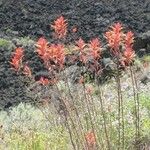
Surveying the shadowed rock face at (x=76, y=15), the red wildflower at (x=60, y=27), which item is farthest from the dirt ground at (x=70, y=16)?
the red wildflower at (x=60, y=27)

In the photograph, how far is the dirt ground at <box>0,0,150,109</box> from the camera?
1931cm

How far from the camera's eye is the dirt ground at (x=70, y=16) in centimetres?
1931

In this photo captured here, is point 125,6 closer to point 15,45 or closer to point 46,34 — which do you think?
point 46,34

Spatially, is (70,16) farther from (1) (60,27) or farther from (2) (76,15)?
(1) (60,27)

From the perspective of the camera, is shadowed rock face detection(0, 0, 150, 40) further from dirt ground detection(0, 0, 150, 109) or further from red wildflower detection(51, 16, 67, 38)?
red wildflower detection(51, 16, 67, 38)

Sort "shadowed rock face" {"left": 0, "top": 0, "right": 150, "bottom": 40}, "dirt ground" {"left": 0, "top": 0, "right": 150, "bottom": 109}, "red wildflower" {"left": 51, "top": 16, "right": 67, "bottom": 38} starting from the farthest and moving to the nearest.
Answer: "shadowed rock face" {"left": 0, "top": 0, "right": 150, "bottom": 40}, "dirt ground" {"left": 0, "top": 0, "right": 150, "bottom": 109}, "red wildflower" {"left": 51, "top": 16, "right": 67, "bottom": 38}

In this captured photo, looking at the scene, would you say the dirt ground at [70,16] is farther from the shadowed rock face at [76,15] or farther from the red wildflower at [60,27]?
the red wildflower at [60,27]

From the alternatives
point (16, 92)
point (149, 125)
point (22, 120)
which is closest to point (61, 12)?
point (16, 92)

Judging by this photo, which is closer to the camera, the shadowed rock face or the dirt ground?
the dirt ground

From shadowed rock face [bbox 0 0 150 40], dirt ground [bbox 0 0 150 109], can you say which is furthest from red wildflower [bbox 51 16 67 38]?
shadowed rock face [bbox 0 0 150 40]

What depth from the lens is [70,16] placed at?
21.2m

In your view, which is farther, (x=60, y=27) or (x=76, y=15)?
(x=76, y=15)

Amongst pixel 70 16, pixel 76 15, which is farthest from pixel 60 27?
pixel 76 15

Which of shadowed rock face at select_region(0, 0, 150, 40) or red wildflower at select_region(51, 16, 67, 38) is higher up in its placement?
red wildflower at select_region(51, 16, 67, 38)
